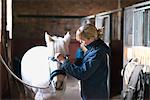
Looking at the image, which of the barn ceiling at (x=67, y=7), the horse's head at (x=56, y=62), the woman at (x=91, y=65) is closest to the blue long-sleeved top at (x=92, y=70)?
the woman at (x=91, y=65)

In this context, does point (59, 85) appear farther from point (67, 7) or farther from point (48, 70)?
point (67, 7)

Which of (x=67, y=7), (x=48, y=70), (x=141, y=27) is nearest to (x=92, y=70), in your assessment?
(x=48, y=70)

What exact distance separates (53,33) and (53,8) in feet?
1.84

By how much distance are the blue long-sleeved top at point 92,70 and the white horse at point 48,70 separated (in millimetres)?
162

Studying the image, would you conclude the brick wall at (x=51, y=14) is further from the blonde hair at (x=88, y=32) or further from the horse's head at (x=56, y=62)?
the blonde hair at (x=88, y=32)

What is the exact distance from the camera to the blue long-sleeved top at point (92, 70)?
163cm

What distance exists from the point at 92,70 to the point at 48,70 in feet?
1.37

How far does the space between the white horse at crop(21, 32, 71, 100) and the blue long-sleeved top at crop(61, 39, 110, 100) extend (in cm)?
16

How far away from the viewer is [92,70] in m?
1.64

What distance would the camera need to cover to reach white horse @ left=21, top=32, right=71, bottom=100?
6.04 feet

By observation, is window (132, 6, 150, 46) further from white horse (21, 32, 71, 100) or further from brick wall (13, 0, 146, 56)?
brick wall (13, 0, 146, 56)

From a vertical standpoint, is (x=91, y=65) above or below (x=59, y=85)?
above

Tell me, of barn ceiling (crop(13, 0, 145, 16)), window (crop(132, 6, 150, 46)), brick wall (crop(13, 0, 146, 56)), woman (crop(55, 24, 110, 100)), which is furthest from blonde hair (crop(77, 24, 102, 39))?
barn ceiling (crop(13, 0, 145, 16))

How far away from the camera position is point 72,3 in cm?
664
